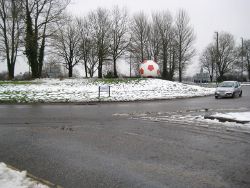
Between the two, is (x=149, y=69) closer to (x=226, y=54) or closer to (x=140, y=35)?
(x=140, y=35)

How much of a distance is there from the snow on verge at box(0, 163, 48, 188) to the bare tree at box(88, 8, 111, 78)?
54.0m

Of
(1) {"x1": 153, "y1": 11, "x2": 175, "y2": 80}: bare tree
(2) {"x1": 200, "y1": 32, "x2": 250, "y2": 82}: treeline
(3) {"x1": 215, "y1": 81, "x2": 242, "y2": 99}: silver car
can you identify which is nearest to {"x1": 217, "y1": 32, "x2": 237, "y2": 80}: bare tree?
(2) {"x1": 200, "y1": 32, "x2": 250, "y2": 82}: treeline

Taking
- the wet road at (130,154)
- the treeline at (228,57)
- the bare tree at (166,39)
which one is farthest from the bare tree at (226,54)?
the wet road at (130,154)

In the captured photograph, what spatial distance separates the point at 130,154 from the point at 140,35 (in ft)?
201

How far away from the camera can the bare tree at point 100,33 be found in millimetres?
60156

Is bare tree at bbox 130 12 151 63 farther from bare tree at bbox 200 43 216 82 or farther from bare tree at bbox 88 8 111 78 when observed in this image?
bare tree at bbox 200 43 216 82

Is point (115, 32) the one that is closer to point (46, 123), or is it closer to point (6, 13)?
point (6, 13)

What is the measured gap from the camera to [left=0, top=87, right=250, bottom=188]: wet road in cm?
620

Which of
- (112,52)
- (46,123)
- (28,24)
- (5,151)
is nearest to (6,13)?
(28,24)

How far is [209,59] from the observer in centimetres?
9581

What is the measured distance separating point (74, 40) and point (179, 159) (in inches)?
2486

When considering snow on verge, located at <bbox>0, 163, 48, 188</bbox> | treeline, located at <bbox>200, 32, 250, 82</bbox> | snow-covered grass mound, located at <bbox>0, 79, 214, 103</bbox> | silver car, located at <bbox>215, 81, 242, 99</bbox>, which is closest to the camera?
snow on verge, located at <bbox>0, 163, 48, 188</bbox>

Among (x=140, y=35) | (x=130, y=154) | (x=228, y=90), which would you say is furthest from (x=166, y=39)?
(x=130, y=154)

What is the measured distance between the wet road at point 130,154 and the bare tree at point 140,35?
54911mm
